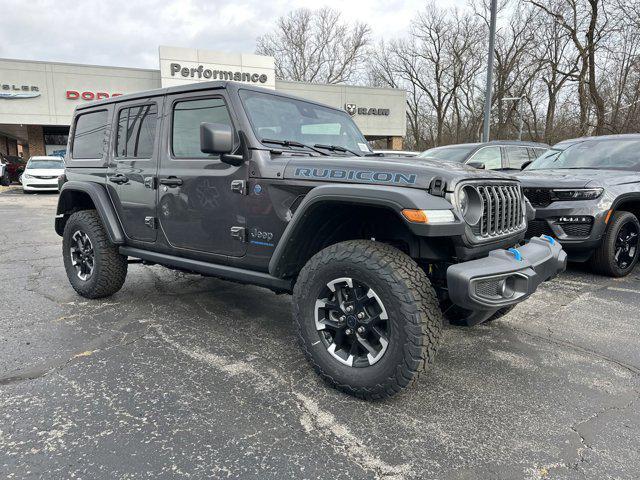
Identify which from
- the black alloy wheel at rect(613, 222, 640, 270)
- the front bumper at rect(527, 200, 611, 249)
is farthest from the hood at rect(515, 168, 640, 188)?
the black alloy wheel at rect(613, 222, 640, 270)

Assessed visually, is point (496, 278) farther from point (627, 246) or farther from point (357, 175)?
point (627, 246)

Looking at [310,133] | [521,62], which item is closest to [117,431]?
[310,133]

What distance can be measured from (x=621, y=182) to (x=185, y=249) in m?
5.04

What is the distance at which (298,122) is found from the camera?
354cm

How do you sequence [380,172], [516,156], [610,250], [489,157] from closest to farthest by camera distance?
[380,172], [610,250], [489,157], [516,156]

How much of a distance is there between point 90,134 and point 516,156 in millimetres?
7436

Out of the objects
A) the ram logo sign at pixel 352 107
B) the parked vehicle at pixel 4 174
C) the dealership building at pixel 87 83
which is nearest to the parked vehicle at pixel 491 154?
the dealership building at pixel 87 83

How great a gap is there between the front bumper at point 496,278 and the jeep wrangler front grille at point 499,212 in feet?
0.49

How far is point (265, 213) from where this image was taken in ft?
10.0

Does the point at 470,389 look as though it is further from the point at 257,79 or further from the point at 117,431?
the point at 257,79

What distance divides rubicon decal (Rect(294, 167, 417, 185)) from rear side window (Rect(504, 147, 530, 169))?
684 centimetres

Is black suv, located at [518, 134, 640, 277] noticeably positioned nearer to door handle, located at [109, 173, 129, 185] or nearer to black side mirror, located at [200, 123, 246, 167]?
black side mirror, located at [200, 123, 246, 167]

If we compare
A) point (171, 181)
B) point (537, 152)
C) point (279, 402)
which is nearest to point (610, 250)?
point (537, 152)

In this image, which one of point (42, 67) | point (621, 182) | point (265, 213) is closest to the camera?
point (265, 213)
